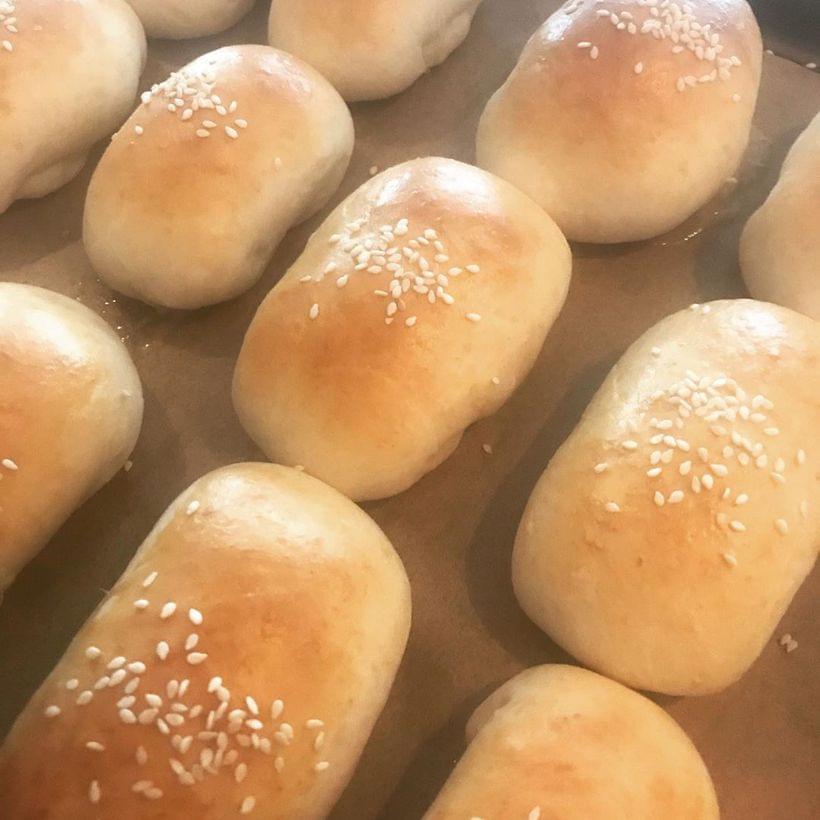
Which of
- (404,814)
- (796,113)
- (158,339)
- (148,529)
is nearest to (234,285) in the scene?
(158,339)

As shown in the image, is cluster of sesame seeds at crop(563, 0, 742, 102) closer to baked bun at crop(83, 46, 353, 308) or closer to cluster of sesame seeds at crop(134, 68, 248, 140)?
baked bun at crop(83, 46, 353, 308)

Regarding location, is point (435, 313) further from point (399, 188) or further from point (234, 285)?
point (234, 285)

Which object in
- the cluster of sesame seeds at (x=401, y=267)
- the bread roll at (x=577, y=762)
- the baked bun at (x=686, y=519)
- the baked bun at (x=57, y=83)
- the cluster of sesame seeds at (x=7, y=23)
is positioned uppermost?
the cluster of sesame seeds at (x=7, y=23)

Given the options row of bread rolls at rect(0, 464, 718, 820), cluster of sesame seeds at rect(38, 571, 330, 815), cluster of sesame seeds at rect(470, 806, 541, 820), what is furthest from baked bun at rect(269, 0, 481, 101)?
cluster of sesame seeds at rect(470, 806, 541, 820)

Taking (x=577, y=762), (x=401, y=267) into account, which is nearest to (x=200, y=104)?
(x=401, y=267)

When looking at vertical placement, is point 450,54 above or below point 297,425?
above

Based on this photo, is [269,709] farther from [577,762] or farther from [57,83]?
[57,83]

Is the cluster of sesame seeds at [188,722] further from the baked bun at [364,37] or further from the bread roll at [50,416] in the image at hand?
the baked bun at [364,37]

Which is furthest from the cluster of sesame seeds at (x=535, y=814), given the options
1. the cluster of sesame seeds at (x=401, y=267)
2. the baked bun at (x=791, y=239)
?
the baked bun at (x=791, y=239)
